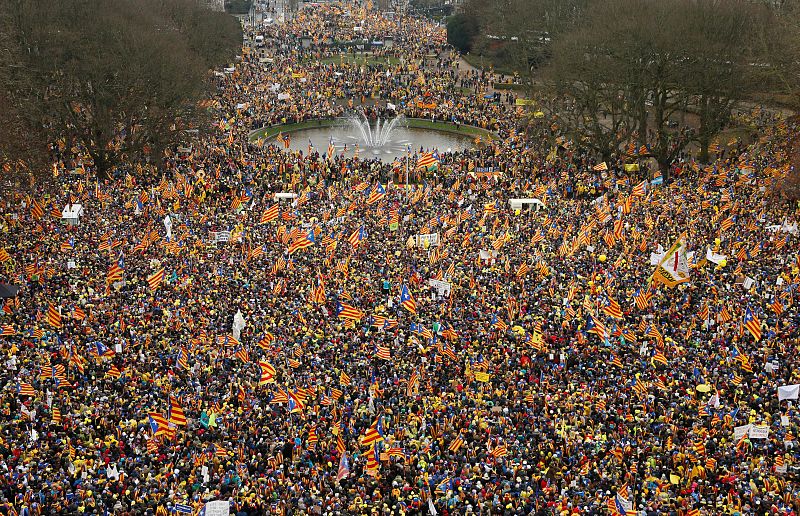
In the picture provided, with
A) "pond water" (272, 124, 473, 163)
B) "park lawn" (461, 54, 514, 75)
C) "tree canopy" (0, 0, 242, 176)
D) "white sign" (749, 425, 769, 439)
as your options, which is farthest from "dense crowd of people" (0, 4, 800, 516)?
"park lawn" (461, 54, 514, 75)

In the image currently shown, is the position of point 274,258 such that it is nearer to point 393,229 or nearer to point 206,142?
point 393,229

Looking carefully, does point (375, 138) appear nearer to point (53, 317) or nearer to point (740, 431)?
point (53, 317)

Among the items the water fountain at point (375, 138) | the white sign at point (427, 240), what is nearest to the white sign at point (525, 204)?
the white sign at point (427, 240)

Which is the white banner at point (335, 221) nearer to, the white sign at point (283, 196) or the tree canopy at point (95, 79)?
the white sign at point (283, 196)

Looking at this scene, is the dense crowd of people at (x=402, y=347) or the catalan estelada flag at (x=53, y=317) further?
the catalan estelada flag at (x=53, y=317)

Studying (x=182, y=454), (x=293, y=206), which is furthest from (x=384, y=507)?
(x=293, y=206)
